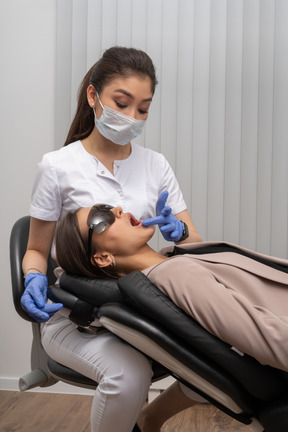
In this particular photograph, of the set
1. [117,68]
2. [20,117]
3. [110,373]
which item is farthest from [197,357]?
[20,117]

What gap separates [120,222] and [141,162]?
1.27 ft

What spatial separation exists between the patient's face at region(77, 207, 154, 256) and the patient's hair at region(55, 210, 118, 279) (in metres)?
0.02

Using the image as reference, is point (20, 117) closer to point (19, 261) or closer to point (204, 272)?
point (19, 261)

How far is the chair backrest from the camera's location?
1521 millimetres

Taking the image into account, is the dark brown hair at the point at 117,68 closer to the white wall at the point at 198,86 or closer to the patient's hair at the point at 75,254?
the patient's hair at the point at 75,254

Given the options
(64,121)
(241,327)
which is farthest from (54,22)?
(241,327)

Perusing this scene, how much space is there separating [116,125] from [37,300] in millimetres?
598

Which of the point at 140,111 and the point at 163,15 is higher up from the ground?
the point at 163,15

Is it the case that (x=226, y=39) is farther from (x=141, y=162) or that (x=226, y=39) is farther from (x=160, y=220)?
(x=160, y=220)

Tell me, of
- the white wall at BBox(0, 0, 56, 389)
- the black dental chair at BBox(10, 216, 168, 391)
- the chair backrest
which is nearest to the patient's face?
the black dental chair at BBox(10, 216, 168, 391)

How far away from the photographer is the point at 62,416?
92.3 inches

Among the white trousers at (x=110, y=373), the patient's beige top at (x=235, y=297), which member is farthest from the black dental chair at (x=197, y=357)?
the white trousers at (x=110, y=373)

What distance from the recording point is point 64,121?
2574mm

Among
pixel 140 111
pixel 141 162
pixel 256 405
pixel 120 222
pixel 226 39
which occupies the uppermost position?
pixel 226 39
